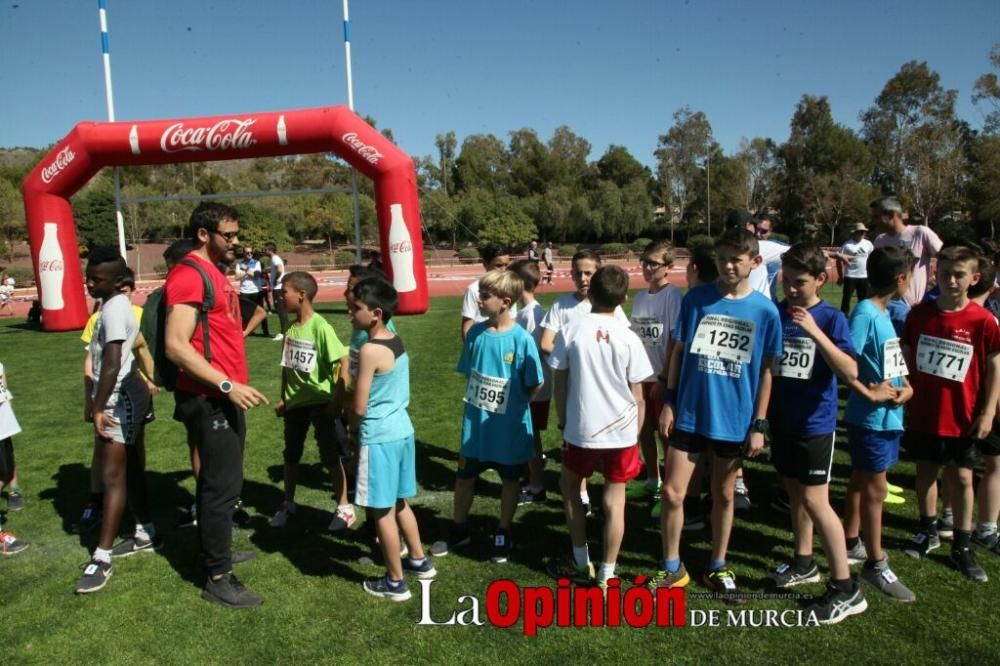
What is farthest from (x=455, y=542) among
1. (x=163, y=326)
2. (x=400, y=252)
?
(x=400, y=252)

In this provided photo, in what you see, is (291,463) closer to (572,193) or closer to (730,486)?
(730,486)

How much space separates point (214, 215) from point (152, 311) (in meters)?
0.61

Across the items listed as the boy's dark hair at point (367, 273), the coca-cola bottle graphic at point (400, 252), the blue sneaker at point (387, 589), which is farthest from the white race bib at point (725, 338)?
the coca-cola bottle graphic at point (400, 252)

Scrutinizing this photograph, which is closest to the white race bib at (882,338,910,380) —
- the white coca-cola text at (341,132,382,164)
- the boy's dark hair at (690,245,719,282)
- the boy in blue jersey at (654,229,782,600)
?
the boy in blue jersey at (654,229,782,600)

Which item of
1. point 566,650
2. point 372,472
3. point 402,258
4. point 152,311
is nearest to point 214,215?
point 152,311

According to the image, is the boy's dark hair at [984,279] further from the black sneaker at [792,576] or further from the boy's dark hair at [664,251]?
the black sneaker at [792,576]

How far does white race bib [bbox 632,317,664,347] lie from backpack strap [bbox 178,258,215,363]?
110 inches

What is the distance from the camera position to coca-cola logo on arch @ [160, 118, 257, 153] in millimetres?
13562

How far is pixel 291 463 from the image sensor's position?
185 inches

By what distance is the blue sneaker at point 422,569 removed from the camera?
12.4 feet

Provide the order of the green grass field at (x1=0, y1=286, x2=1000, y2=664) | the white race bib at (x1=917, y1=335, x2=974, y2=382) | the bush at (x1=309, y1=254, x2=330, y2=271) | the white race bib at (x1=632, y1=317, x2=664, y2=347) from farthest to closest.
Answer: the bush at (x1=309, y1=254, x2=330, y2=271)
the white race bib at (x1=632, y1=317, x2=664, y2=347)
the white race bib at (x1=917, y1=335, x2=974, y2=382)
the green grass field at (x1=0, y1=286, x2=1000, y2=664)

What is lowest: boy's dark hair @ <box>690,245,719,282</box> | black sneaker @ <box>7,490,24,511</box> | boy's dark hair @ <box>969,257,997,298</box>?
black sneaker @ <box>7,490,24,511</box>

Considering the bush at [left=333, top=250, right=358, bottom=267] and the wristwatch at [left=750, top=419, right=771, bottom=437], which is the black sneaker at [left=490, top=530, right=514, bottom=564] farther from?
the bush at [left=333, top=250, right=358, bottom=267]

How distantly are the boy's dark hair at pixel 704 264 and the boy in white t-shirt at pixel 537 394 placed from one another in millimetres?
1143
